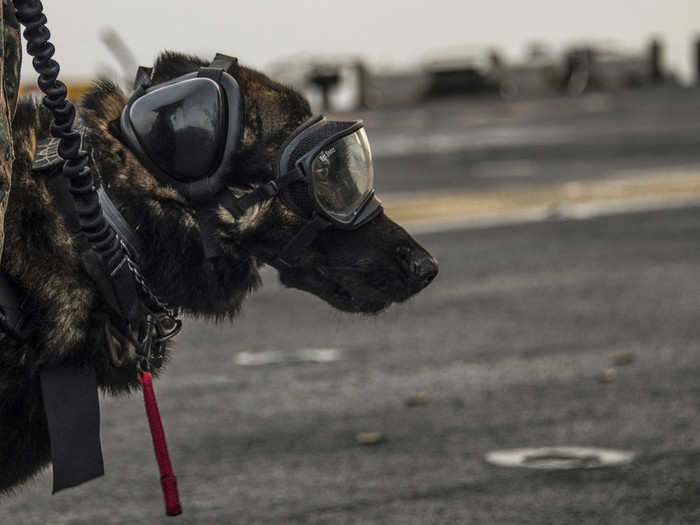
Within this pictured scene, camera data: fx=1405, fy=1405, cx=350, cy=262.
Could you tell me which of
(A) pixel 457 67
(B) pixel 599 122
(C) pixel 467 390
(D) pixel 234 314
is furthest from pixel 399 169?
(A) pixel 457 67

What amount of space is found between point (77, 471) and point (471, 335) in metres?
4.84

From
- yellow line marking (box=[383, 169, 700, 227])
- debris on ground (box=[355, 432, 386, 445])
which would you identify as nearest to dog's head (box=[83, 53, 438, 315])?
debris on ground (box=[355, 432, 386, 445])

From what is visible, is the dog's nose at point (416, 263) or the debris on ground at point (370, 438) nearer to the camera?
the dog's nose at point (416, 263)

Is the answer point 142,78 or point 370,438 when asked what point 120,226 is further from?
point 370,438

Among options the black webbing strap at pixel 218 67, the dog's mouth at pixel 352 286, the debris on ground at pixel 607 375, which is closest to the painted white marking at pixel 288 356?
the debris on ground at pixel 607 375

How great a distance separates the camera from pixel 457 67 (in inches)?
1640

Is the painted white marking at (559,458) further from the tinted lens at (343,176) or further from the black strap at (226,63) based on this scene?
the black strap at (226,63)

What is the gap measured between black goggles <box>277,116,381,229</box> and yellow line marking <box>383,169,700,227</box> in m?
8.61

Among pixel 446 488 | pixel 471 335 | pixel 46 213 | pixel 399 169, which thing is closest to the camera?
A: pixel 46 213

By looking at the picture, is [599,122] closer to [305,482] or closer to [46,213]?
[305,482]

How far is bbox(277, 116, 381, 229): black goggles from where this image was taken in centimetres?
351

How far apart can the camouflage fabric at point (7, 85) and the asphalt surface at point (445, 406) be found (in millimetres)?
2378

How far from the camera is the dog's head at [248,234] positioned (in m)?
3.39

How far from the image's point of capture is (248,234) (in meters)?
3.51
